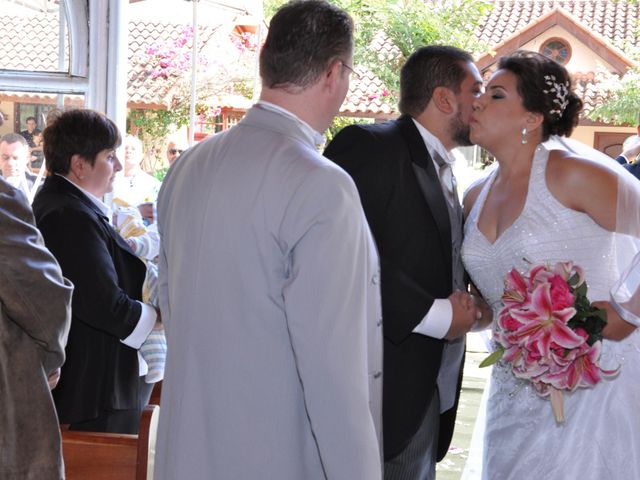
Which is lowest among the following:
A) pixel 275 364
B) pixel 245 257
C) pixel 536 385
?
pixel 536 385

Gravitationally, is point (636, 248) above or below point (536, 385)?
above

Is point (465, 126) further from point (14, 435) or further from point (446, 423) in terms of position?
point (14, 435)

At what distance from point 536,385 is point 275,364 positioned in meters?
1.17

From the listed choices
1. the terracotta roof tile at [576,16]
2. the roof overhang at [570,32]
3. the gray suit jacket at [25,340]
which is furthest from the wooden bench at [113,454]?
the terracotta roof tile at [576,16]

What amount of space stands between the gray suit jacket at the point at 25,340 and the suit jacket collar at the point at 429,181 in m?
1.25

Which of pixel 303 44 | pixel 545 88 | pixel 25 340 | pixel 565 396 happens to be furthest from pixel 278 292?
pixel 545 88

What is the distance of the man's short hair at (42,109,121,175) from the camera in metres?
3.30

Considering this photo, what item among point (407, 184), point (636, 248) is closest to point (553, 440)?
point (636, 248)

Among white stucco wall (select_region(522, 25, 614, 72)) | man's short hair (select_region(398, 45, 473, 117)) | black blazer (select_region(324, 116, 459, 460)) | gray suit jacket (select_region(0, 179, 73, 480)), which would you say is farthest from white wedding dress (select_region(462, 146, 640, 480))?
white stucco wall (select_region(522, 25, 614, 72))

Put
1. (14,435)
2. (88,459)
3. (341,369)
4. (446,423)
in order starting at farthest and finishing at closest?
(446,423) → (88,459) → (14,435) → (341,369)

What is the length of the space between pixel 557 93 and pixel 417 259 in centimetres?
77

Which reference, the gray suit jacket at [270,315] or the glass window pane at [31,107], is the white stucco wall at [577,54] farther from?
the gray suit jacket at [270,315]

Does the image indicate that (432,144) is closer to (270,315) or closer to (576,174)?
(576,174)

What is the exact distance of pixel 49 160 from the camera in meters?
3.32
